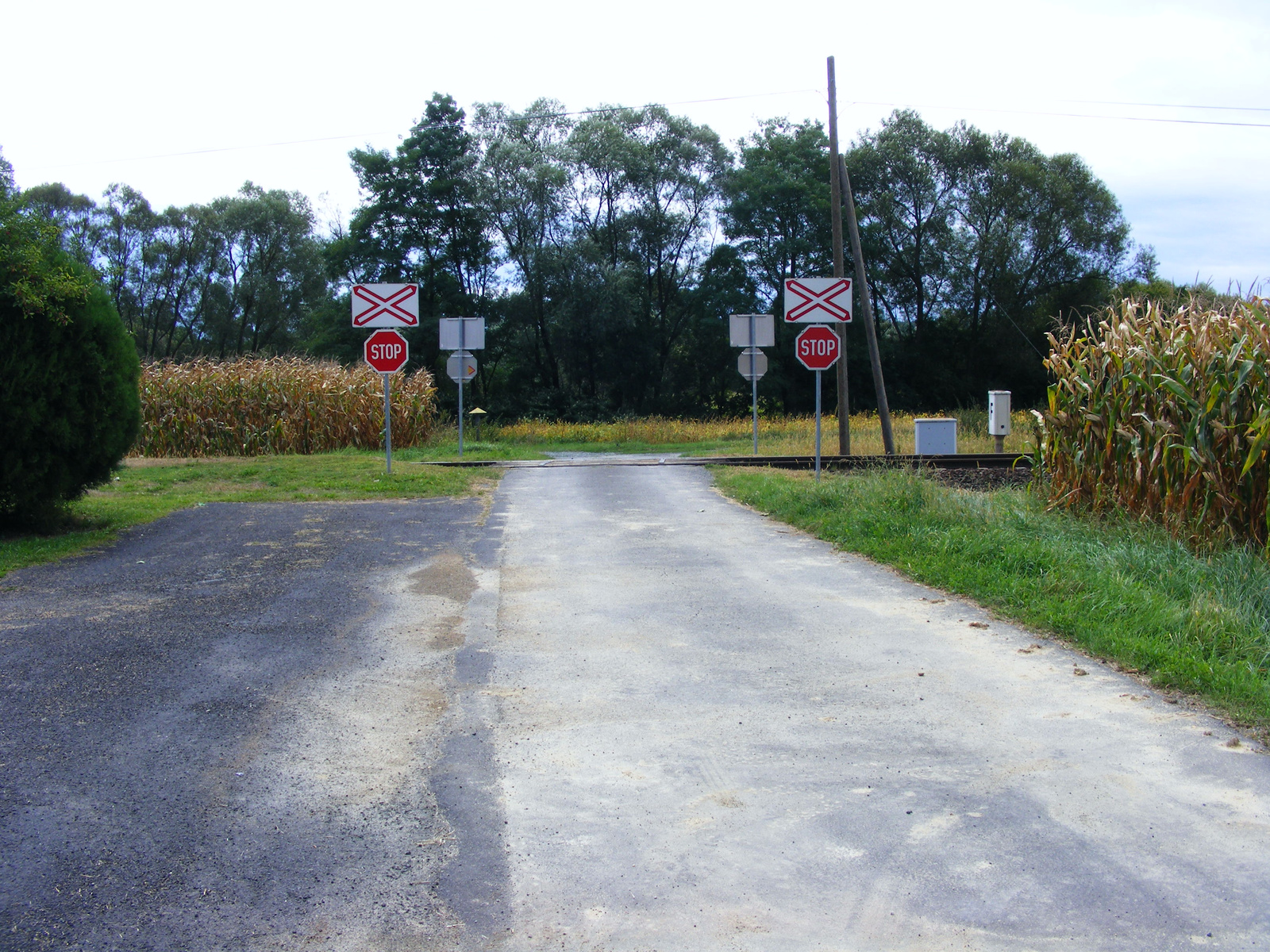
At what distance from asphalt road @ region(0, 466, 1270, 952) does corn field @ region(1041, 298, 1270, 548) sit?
8.85ft

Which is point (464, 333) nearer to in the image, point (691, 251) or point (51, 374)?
point (51, 374)

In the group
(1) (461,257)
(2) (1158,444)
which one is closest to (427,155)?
(1) (461,257)

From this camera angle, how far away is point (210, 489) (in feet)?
49.9

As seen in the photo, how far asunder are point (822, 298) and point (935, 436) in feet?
29.2

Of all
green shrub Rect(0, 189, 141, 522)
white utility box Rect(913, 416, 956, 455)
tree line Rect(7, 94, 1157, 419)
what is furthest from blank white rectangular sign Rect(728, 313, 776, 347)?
tree line Rect(7, 94, 1157, 419)

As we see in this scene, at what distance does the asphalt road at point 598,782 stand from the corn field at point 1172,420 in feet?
8.85

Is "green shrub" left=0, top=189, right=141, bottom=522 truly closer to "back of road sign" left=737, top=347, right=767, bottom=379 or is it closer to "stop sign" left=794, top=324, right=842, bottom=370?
"stop sign" left=794, top=324, right=842, bottom=370

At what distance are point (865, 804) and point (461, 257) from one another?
47706 mm

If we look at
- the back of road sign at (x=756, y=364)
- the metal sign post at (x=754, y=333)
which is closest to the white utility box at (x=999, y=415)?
the metal sign post at (x=754, y=333)

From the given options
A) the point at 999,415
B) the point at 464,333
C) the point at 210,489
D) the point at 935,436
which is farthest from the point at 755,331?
the point at 210,489

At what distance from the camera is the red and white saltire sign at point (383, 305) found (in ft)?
53.5

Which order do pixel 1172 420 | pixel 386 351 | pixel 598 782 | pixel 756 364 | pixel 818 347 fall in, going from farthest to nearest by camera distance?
pixel 756 364 < pixel 386 351 < pixel 818 347 < pixel 1172 420 < pixel 598 782

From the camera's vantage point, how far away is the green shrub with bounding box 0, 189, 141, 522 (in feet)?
31.7

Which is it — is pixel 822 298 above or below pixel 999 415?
above
